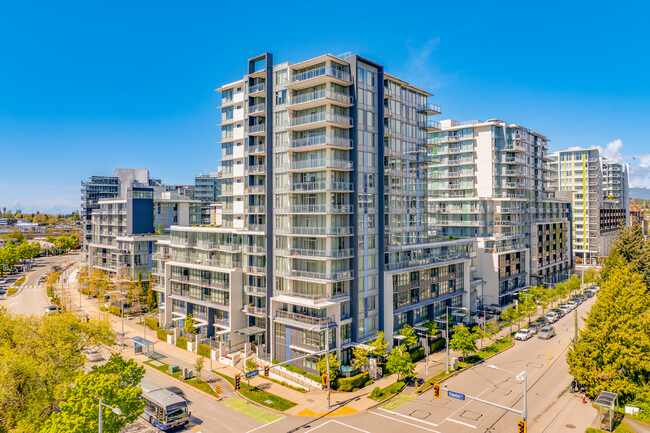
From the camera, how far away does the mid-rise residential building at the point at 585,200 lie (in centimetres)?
13688

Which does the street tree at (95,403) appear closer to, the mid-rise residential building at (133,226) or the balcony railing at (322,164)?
the balcony railing at (322,164)

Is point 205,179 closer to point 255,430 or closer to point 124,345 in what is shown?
point 124,345

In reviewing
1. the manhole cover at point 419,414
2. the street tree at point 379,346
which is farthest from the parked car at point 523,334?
the manhole cover at point 419,414

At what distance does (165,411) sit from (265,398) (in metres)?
11.1

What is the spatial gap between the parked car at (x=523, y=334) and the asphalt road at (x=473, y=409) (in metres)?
9.12

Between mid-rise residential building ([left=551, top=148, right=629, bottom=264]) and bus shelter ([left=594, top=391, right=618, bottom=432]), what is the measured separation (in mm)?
113096

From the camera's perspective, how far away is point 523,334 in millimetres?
65250

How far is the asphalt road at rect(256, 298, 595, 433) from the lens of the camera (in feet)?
125

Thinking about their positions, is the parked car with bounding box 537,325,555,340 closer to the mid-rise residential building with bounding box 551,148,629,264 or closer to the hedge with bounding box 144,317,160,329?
the hedge with bounding box 144,317,160,329

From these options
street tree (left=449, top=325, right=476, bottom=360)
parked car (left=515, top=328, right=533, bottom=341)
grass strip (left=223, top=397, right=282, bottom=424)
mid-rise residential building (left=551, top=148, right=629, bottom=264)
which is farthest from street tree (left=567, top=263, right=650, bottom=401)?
mid-rise residential building (left=551, top=148, right=629, bottom=264)

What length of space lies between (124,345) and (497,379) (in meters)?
53.0

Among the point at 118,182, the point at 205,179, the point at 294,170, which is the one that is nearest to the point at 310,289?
the point at 294,170

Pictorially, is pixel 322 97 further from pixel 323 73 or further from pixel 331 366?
pixel 331 366

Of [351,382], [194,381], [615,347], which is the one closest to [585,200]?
[615,347]
